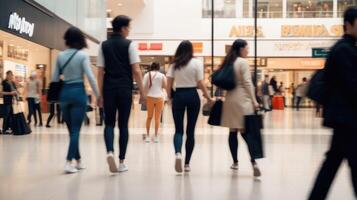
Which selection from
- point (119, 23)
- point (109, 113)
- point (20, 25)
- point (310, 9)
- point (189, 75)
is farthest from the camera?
point (310, 9)

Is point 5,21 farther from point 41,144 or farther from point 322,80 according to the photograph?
point 322,80

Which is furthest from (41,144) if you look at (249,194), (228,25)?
(228,25)

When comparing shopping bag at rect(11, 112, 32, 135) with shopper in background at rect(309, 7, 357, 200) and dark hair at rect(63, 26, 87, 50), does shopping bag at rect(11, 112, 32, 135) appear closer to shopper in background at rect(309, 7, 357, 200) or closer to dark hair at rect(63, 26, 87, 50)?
dark hair at rect(63, 26, 87, 50)

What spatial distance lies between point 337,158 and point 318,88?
0.53 m

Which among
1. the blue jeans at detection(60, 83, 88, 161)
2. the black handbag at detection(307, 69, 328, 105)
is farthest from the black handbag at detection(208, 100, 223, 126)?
the black handbag at detection(307, 69, 328, 105)

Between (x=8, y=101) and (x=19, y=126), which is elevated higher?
(x=8, y=101)

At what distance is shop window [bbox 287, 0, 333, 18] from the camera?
34.9m

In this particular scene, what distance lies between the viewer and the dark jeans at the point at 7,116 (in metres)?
12.1

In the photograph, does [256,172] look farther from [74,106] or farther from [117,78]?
[74,106]

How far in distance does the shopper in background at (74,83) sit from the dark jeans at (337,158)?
11.0 ft

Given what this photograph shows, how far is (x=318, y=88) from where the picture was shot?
390 centimetres

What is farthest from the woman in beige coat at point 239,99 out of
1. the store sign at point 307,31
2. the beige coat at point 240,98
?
the store sign at point 307,31

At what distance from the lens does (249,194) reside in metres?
5.26

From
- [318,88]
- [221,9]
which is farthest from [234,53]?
[221,9]
